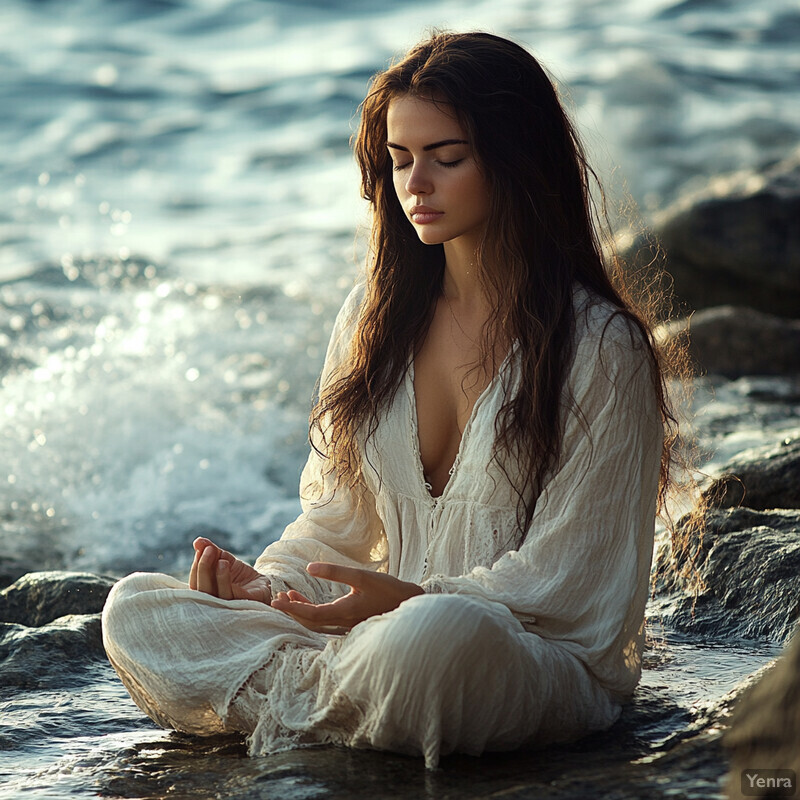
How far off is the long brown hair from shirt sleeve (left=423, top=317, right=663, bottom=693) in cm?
7

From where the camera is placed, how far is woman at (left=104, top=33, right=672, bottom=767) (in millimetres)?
2779

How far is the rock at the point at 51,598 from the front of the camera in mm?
4363

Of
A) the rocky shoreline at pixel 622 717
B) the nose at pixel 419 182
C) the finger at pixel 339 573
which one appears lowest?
the rocky shoreline at pixel 622 717

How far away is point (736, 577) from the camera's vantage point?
3926mm

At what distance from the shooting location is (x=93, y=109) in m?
17.8

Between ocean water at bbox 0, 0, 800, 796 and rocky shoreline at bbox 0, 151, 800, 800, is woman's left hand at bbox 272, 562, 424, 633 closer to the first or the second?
rocky shoreline at bbox 0, 151, 800, 800

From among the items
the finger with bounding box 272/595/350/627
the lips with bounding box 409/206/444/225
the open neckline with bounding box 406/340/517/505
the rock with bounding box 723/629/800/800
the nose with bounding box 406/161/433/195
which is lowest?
the rock with bounding box 723/629/800/800

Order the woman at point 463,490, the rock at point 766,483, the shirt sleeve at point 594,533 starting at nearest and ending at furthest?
the woman at point 463,490, the shirt sleeve at point 594,533, the rock at point 766,483

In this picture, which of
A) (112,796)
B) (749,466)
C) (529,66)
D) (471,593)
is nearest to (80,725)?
(112,796)

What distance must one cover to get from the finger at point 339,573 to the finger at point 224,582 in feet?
1.49

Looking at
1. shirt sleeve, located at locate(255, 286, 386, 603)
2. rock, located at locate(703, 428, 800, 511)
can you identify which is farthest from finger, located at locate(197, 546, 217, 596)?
rock, located at locate(703, 428, 800, 511)

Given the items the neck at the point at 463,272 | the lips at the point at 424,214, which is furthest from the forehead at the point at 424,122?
the neck at the point at 463,272

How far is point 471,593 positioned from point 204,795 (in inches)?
29.8

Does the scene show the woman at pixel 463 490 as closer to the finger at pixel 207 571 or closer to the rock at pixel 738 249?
the finger at pixel 207 571
